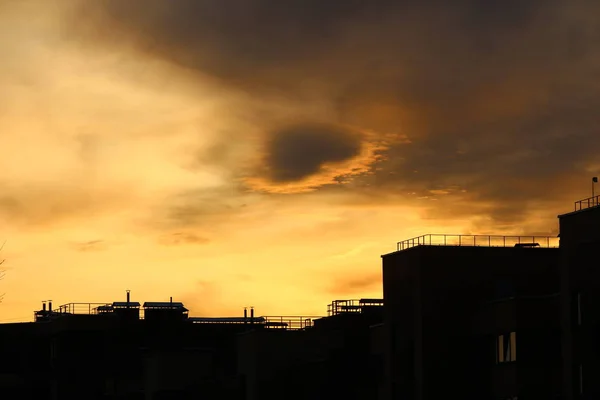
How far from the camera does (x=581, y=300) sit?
6419 cm

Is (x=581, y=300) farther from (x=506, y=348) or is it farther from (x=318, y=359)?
(x=318, y=359)

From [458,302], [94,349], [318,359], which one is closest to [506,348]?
[458,302]

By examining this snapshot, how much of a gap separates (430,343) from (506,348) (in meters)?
8.42

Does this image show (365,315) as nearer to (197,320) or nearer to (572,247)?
(572,247)

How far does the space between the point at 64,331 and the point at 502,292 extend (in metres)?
59.1

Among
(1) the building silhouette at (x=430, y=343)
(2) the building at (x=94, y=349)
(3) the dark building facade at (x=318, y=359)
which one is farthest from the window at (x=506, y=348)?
(2) the building at (x=94, y=349)

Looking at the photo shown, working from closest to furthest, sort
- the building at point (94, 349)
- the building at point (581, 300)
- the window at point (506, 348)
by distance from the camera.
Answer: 1. the building at point (581, 300)
2. the window at point (506, 348)
3. the building at point (94, 349)

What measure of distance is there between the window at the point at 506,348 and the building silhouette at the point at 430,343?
0.12 meters

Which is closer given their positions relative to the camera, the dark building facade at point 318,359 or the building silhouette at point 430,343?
the building silhouette at point 430,343

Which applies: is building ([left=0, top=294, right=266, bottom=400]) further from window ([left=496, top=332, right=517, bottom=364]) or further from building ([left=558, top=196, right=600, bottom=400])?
building ([left=558, top=196, right=600, bottom=400])

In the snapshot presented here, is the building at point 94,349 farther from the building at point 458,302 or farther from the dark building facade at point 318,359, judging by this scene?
the building at point 458,302

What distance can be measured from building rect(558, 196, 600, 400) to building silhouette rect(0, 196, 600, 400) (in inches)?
2.1

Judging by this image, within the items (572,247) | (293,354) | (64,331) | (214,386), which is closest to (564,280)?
(572,247)

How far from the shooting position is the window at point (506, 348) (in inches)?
2830
